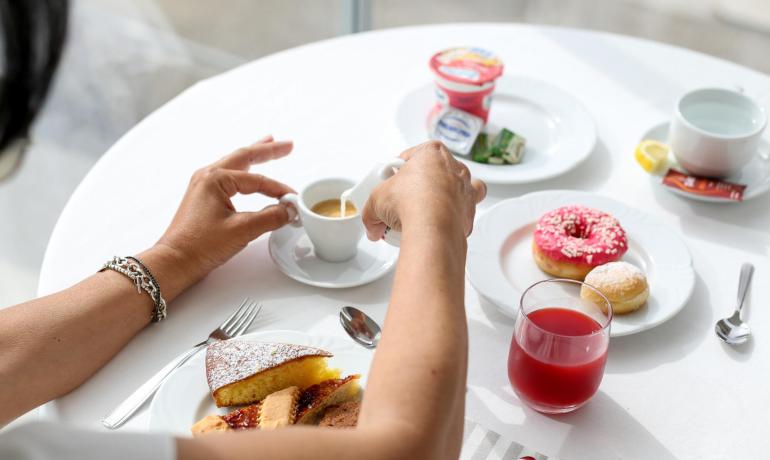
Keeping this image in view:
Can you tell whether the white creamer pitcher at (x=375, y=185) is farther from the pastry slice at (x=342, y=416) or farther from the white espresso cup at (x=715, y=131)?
the white espresso cup at (x=715, y=131)

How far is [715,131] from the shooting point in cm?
143

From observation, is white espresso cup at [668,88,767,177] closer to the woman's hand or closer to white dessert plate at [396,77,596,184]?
white dessert plate at [396,77,596,184]

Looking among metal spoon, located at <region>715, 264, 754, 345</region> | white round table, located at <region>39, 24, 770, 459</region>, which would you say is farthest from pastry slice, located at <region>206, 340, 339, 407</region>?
metal spoon, located at <region>715, 264, 754, 345</region>

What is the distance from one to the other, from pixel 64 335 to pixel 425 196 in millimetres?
482

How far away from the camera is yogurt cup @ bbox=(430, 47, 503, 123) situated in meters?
1.49

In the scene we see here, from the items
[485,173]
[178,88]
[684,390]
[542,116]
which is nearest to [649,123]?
[542,116]

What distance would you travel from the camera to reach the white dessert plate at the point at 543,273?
111 cm

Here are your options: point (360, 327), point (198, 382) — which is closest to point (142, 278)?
point (198, 382)

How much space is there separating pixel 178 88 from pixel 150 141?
1.97 metres

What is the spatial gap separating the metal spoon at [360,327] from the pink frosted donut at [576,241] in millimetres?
285

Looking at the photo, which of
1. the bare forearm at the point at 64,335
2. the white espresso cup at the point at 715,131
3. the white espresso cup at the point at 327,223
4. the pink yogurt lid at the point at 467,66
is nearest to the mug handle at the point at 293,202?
the white espresso cup at the point at 327,223

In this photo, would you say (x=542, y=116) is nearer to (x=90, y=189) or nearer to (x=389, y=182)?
(x=389, y=182)

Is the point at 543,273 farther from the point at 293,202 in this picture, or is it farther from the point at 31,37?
the point at 31,37

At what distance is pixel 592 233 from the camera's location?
1.21 meters
